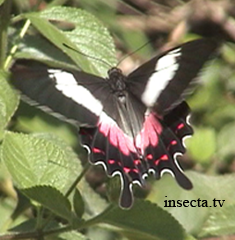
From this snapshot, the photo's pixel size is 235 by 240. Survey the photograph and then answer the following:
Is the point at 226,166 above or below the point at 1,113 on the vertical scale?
below

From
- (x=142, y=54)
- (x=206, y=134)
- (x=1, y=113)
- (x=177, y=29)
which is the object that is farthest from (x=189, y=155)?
(x=1, y=113)

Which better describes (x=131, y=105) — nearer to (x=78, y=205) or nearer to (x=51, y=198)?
(x=78, y=205)

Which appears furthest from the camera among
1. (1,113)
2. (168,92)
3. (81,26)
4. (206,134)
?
→ (206,134)

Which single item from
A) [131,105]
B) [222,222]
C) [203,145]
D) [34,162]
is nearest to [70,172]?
[34,162]

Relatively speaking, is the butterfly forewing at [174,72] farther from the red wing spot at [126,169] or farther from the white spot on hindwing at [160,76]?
the red wing spot at [126,169]

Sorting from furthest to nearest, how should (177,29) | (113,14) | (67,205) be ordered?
(177,29)
(113,14)
(67,205)

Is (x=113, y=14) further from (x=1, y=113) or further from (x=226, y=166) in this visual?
(x=1, y=113)

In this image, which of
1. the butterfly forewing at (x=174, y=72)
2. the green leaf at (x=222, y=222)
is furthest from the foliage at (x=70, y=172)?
the butterfly forewing at (x=174, y=72)
